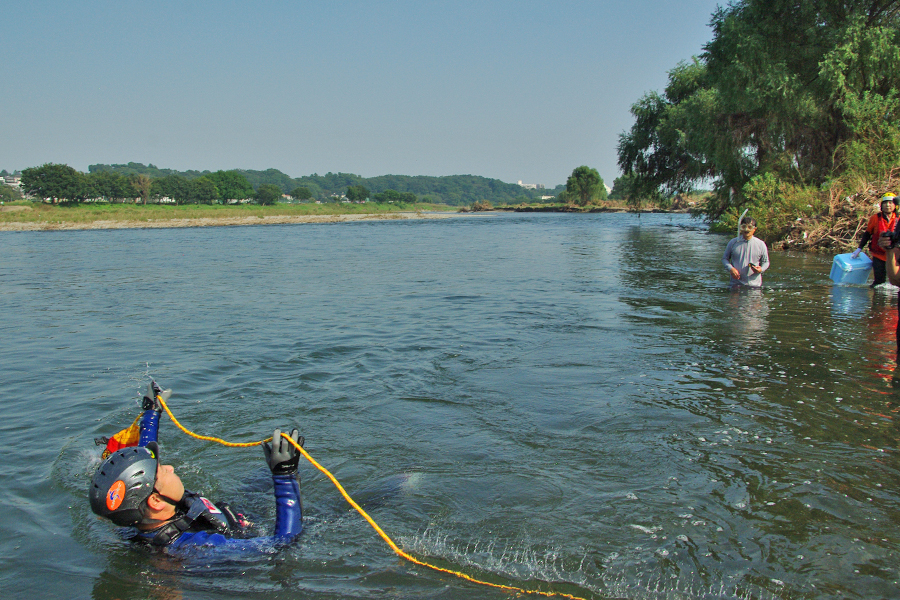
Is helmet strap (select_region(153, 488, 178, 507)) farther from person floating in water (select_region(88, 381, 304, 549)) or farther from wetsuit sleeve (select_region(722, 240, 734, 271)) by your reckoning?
wetsuit sleeve (select_region(722, 240, 734, 271))

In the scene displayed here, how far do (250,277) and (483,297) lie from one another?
958 centimetres

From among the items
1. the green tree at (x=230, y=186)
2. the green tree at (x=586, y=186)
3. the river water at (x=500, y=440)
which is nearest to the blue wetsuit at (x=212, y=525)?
the river water at (x=500, y=440)

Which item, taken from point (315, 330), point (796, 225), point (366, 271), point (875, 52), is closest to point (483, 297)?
point (315, 330)

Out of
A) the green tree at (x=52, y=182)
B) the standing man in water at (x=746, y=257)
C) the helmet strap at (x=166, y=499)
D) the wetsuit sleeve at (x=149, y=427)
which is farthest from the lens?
the green tree at (x=52, y=182)

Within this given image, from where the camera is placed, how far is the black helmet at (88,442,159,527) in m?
3.84

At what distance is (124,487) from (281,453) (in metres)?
1.02

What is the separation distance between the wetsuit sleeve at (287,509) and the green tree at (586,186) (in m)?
156

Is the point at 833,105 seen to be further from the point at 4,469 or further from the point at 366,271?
the point at 4,469

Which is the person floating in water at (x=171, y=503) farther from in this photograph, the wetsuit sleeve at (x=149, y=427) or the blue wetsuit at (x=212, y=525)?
the wetsuit sleeve at (x=149, y=427)

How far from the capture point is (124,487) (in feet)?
12.8

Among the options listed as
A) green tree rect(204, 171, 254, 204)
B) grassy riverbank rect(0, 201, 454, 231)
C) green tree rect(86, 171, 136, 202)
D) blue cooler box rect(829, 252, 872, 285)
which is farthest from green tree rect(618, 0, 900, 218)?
green tree rect(204, 171, 254, 204)

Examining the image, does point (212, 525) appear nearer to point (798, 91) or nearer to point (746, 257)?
point (746, 257)

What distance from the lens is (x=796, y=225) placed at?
23.9 metres

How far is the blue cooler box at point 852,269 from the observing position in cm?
1400
